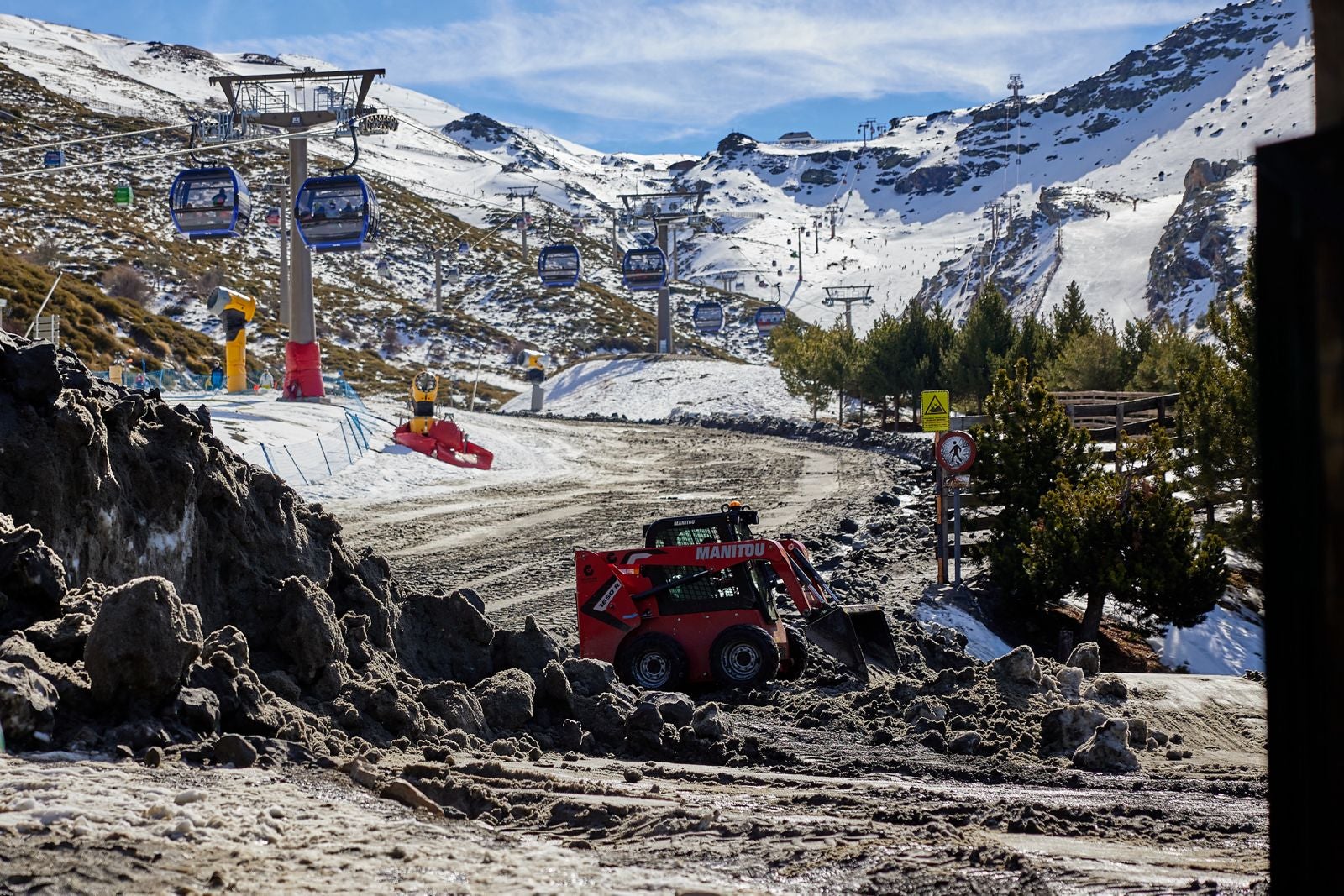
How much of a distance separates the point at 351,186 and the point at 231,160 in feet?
359

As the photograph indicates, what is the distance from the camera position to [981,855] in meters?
5.63

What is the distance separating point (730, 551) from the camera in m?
11.9

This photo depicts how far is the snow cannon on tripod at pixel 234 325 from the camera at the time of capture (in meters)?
44.8

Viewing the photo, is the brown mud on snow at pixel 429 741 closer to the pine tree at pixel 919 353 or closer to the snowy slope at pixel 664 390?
the pine tree at pixel 919 353

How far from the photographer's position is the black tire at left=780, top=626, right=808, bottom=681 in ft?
40.3

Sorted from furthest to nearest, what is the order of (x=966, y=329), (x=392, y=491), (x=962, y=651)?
(x=966, y=329), (x=392, y=491), (x=962, y=651)

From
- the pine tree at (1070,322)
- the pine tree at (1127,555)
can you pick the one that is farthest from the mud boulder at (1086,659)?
the pine tree at (1070,322)

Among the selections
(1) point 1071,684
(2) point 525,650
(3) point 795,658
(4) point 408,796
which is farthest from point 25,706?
(1) point 1071,684

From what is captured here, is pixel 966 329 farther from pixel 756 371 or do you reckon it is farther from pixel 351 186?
pixel 351 186

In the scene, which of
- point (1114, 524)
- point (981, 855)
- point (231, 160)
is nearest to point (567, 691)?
point (981, 855)

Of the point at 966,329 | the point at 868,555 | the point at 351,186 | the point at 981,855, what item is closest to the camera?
the point at 981,855

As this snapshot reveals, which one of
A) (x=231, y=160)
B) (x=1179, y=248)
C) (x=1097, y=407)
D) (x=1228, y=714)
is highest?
(x=231, y=160)

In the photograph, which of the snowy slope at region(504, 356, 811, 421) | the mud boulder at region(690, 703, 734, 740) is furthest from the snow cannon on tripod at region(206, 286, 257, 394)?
the mud boulder at region(690, 703, 734, 740)

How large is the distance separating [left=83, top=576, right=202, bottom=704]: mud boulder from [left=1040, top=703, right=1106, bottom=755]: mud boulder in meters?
6.49
